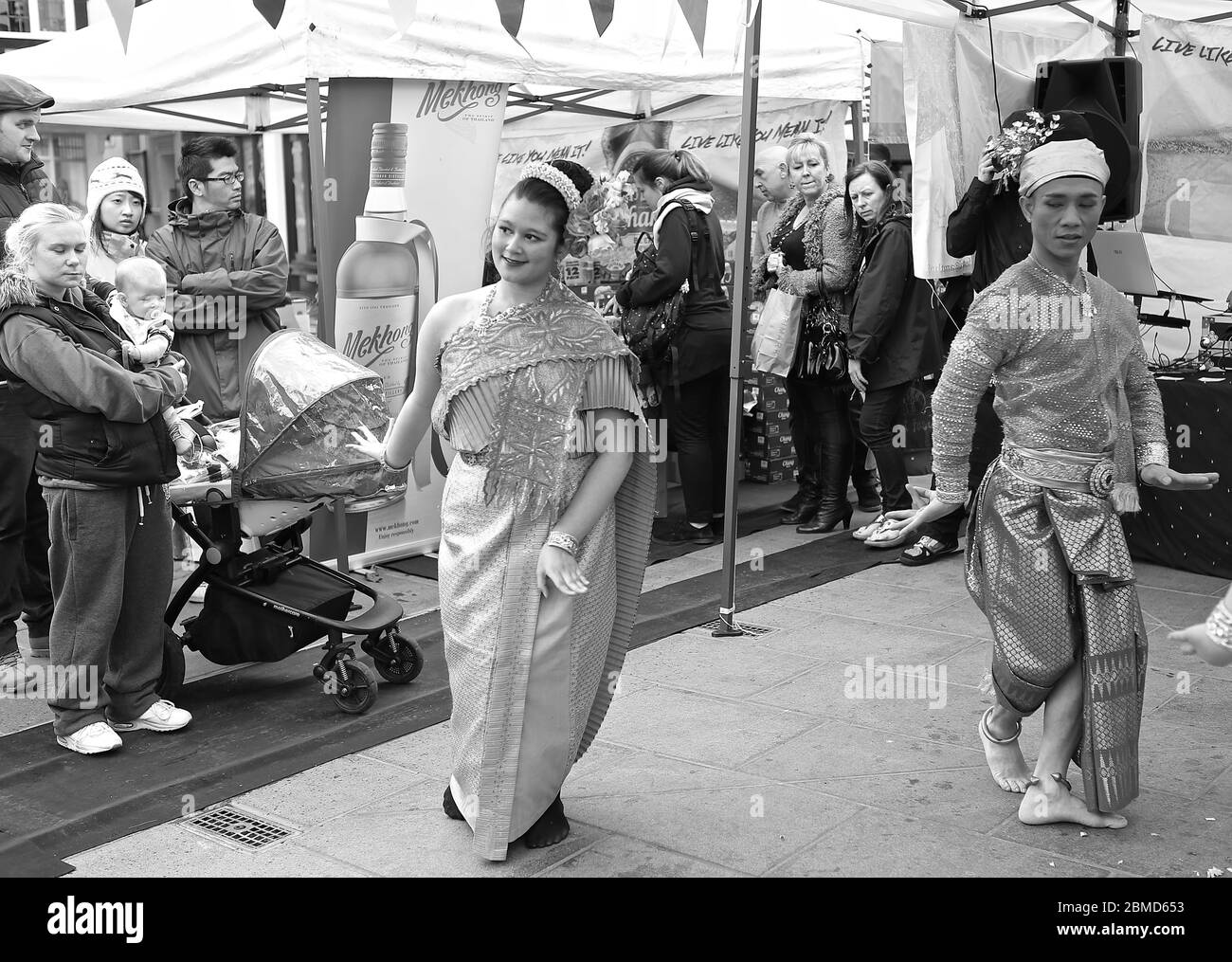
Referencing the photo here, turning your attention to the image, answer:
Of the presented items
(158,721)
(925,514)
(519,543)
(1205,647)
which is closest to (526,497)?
(519,543)

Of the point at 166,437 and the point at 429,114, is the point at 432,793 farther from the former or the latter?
the point at 429,114

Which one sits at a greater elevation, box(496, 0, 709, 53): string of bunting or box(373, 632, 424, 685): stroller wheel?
box(496, 0, 709, 53): string of bunting

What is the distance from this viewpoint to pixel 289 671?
5051 millimetres

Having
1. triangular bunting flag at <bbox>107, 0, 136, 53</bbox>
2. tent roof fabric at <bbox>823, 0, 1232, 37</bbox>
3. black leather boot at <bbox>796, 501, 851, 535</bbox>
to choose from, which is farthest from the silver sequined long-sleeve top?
triangular bunting flag at <bbox>107, 0, 136, 53</bbox>

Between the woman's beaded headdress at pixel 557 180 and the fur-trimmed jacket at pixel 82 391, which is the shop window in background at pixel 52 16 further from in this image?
the woman's beaded headdress at pixel 557 180

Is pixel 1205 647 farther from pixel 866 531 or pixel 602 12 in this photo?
pixel 602 12

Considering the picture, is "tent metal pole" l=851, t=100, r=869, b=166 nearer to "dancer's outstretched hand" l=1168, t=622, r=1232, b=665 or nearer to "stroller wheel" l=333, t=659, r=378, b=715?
"stroller wheel" l=333, t=659, r=378, b=715

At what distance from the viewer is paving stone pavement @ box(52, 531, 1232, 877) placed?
335cm

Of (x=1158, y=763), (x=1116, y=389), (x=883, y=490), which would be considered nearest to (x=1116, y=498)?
(x=1116, y=389)

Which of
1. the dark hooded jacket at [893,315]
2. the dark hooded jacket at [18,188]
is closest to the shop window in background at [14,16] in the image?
the dark hooded jacket at [18,188]

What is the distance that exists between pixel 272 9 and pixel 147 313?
1836mm

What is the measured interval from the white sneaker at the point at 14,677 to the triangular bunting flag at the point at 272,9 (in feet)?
9.51

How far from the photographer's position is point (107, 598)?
423cm
